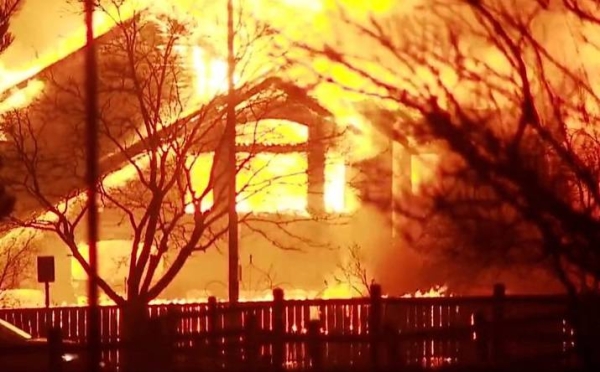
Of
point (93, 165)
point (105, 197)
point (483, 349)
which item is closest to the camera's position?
point (483, 349)

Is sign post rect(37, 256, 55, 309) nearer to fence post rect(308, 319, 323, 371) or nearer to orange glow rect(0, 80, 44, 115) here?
orange glow rect(0, 80, 44, 115)

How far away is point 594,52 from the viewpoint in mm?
15320

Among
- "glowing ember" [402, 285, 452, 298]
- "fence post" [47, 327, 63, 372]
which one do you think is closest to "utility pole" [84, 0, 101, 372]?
"fence post" [47, 327, 63, 372]

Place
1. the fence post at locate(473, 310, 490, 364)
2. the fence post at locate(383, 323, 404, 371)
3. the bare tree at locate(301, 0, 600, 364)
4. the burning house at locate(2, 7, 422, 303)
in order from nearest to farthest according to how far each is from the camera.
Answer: the fence post at locate(383, 323, 404, 371) → the fence post at locate(473, 310, 490, 364) → the bare tree at locate(301, 0, 600, 364) → the burning house at locate(2, 7, 422, 303)

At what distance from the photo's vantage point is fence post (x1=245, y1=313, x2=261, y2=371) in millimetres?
9615

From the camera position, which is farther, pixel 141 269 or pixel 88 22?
pixel 141 269

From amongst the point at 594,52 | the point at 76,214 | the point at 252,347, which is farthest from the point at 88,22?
the point at 594,52

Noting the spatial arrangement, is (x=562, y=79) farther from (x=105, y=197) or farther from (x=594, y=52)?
(x=105, y=197)

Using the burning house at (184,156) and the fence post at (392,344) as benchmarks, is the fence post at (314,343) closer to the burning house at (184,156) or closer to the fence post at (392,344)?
the fence post at (392,344)

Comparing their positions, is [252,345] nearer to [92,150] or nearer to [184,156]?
[92,150]

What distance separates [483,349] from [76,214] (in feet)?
28.1

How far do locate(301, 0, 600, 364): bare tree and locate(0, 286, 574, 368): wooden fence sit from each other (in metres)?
0.90

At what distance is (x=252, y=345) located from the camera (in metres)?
9.57

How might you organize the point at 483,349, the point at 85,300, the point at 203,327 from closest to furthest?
1. the point at 483,349
2. the point at 203,327
3. the point at 85,300
